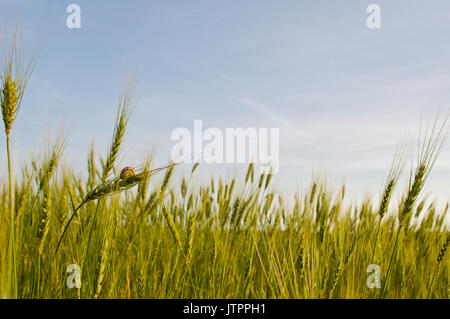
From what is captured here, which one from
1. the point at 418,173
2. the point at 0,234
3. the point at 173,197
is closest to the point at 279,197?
the point at 173,197

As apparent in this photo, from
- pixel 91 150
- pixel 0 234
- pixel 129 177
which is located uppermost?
pixel 91 150

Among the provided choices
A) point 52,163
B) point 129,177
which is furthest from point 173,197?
point 129,177

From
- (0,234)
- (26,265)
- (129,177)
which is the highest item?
(129,177)

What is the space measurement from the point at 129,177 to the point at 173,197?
184 centimetres

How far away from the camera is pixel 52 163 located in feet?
7.03

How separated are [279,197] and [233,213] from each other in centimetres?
123

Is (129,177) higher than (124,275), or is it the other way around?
(129,177)
